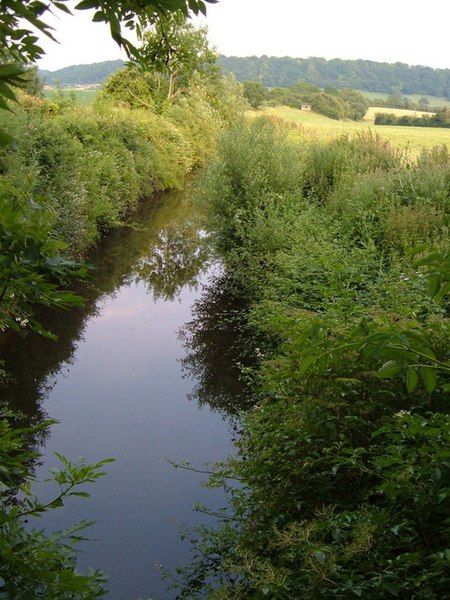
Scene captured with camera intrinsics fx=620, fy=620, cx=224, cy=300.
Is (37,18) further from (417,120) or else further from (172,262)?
(417,120)

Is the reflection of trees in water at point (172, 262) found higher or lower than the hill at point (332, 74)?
lower

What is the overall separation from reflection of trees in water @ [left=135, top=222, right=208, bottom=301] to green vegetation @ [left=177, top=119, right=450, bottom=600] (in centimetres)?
279

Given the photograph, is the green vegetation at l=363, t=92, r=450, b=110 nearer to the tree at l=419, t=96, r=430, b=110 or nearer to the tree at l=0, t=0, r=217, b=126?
the tree at l=419, t=96, r=430, b=110

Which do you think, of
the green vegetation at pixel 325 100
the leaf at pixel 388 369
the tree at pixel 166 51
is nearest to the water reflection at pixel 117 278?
the tree at pixel 166 51

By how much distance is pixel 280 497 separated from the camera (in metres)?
4.23

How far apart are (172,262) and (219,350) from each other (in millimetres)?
5474

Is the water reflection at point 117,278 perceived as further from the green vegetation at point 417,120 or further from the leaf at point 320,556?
the green vegetation at point 417,120

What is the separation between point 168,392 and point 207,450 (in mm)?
1589

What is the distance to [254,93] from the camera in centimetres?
4453

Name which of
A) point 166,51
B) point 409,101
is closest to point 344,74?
point 409,101

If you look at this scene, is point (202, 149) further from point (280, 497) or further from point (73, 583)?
point (73, 583)

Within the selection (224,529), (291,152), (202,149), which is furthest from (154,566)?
(202,149)

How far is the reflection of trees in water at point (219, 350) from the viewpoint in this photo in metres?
7.89

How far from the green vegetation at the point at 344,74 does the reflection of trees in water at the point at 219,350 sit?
4366 cm
